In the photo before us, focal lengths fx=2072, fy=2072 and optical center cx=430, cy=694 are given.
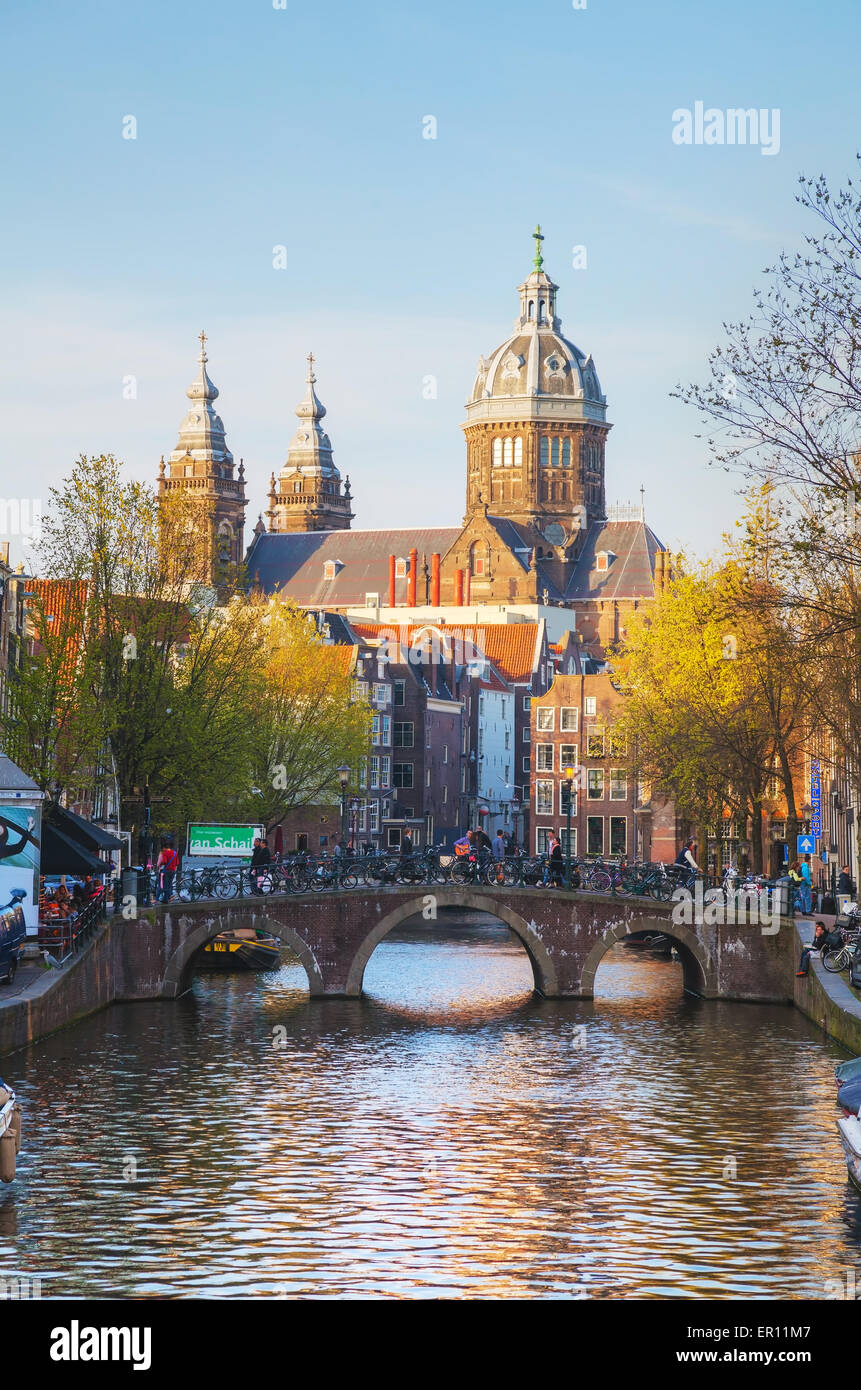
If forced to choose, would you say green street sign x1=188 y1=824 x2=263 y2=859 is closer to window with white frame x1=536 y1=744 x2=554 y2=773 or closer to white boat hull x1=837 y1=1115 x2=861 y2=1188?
white boat hull x1=837 y1=1115 x2=861 y2=1188

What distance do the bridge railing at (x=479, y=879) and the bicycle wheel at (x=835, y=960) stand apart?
5.86 m

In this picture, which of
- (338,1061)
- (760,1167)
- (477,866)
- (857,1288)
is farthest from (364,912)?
(857,1288)

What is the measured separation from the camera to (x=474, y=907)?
5356cm

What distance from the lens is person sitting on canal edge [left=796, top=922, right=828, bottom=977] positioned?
48.4m

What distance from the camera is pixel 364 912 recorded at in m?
53.2

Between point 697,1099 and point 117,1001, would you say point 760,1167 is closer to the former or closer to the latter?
point 697,1099

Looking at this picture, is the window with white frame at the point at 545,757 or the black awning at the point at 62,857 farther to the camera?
the window with white frame at the point at 545,757

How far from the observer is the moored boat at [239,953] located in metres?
62.6

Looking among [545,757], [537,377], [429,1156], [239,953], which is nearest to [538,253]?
[537,377]

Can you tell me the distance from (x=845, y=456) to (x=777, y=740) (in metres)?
26.8

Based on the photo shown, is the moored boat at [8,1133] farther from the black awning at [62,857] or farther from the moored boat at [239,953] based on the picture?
the moored boat at [239,953]

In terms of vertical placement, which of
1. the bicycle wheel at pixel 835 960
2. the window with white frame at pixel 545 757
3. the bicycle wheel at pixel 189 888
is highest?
the window with white frame at pixel 545 757

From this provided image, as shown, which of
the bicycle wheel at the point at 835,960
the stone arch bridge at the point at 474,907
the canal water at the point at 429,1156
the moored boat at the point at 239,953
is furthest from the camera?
the moored boat at the point at 239,953

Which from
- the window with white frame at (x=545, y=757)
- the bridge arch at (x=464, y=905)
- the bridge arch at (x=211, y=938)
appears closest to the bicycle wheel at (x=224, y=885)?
the bridge arch at (x=211, y=938)
